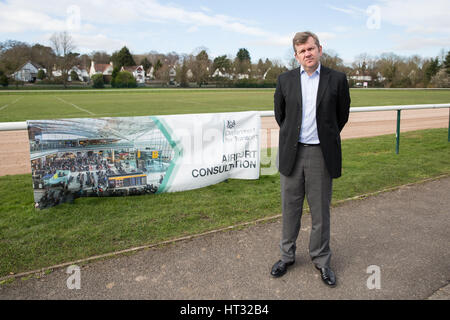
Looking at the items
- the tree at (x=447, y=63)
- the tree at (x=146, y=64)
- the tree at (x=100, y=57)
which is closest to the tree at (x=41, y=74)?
the tree at (x=100, y=57)

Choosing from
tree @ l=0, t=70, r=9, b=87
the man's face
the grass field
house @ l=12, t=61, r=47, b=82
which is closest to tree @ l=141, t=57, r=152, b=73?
house @ l=12, t=61, r=47, b=82

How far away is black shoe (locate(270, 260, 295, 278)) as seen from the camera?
3.23 metres

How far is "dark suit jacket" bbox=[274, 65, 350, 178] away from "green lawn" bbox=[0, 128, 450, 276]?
61.5 inches

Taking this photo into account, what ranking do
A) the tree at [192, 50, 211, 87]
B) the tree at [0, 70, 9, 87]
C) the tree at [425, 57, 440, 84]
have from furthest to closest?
1. the tree at [425, 57, 440, 84]
2. the tree at [192, 50, 211, 87]
3. the tree at [0, 70, 9, 87]

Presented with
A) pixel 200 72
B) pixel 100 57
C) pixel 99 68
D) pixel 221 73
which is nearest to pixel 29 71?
pixel 99 68

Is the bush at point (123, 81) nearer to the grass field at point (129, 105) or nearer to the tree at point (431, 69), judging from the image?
the grass field at point (129, 105)

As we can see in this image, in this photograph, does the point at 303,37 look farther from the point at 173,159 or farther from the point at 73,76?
the point at 73,76

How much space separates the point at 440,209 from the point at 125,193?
14.3ft

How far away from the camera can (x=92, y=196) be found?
5.15 m

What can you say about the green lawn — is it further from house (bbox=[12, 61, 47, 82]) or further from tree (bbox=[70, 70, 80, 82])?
tree (bbox=[70, 70, 80, 82])

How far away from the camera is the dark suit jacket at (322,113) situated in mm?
3090

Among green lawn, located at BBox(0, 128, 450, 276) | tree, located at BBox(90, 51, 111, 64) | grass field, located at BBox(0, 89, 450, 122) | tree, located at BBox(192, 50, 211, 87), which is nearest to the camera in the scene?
green lawn, located at BBox(0, 128, 450, 276)

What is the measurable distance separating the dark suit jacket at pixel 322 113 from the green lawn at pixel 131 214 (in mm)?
1563

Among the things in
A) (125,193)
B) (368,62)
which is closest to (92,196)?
(125,193)
